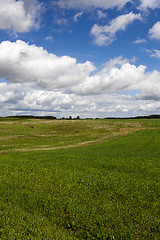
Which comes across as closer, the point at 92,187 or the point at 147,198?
the point at 147,198

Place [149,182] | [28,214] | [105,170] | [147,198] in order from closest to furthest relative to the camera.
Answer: [28,214], [147,198], [149,182], [105,170]

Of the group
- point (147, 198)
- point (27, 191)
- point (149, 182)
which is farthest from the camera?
point (149, 182)

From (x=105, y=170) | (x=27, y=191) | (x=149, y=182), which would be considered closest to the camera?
(x=27, y=191)

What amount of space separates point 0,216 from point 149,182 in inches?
497

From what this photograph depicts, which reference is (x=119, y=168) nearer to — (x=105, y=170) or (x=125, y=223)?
(x=105, y=170)

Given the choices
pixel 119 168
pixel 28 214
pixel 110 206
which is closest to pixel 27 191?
pixel 28 214

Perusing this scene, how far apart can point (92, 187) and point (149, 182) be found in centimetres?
553

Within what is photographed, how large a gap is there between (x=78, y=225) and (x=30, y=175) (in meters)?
10.1

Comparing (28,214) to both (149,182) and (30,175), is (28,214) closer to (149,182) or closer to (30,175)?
(30,175)

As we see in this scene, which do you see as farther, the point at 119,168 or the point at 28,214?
the point at 119,168

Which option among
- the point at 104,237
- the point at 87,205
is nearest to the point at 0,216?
the point at 87,205

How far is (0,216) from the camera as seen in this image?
9664mm

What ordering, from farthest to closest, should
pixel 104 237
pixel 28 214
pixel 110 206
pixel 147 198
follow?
pixel 147 198 → pixel 110 206 → pixel 28 214 → pixel 104 237

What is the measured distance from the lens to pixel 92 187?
13.9 m
